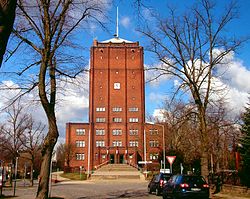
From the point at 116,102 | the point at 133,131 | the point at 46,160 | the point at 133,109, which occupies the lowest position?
the point at 46,160

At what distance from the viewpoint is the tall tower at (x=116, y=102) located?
286 ft

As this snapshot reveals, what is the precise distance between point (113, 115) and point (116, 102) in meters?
3.44

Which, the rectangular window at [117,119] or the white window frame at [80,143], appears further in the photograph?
the rectangular window at [117,119]

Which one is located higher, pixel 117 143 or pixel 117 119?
pixel 117 119

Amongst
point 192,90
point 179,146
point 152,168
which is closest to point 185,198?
point 192,90

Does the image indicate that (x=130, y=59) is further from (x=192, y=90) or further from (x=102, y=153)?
(x=192, y=90)

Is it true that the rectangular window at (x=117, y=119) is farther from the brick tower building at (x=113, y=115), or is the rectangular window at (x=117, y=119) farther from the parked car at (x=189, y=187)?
the parked car at (x=189, y=187)

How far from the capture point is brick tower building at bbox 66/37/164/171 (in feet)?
285

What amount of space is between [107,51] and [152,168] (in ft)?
106

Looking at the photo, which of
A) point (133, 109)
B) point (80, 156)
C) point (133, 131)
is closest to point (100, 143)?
point (80, 156)

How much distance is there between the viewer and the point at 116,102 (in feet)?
296

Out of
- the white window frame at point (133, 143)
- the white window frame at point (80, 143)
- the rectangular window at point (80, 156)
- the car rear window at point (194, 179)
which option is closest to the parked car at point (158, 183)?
the car rear window at point (194, 179)

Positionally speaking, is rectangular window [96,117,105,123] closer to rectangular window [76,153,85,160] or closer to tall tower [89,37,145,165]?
tall tower [89,37,145,165]

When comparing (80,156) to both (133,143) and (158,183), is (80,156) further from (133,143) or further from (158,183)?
(158,183)
